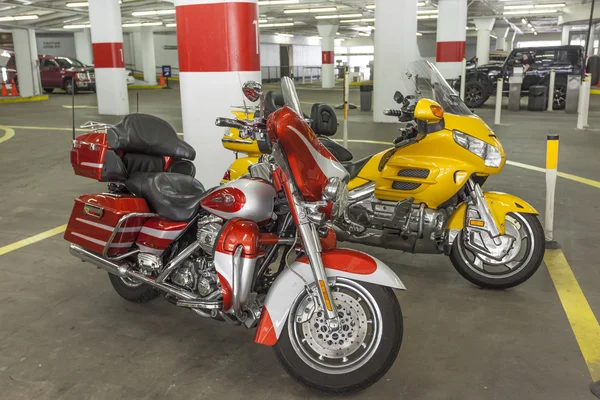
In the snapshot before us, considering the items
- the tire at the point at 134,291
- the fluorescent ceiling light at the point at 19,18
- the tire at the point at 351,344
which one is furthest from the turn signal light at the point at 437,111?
the fluorescent ceiling light at the point at 19,18

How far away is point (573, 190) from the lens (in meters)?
6.45

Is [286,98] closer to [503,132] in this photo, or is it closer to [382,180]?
[382,180]

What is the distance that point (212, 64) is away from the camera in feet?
17.8

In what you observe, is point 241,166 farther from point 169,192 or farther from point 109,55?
point 109,55

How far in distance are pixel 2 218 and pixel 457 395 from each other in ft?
16.2

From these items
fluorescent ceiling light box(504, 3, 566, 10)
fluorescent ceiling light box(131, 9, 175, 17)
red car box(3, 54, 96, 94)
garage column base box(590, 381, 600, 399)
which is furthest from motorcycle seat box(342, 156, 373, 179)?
fluorescent ceiling light box(504, 3, 566, 10)

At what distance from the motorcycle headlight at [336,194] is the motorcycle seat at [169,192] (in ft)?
2.80

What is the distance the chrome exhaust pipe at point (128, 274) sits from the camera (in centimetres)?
291

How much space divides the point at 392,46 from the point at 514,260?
33.1 feet

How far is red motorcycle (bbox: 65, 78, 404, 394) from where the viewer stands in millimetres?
2477

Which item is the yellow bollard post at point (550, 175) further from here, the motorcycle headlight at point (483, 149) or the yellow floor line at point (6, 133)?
the yellow floor line at point (6, 133)

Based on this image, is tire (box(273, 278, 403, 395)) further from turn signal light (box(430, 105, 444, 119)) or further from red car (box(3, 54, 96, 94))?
red car (box(3, 54, 96, 94))

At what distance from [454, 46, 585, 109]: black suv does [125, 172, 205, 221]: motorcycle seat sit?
14452mm

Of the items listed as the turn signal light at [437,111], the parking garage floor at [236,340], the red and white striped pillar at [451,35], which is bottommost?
the parking garage floor at [236,340]
